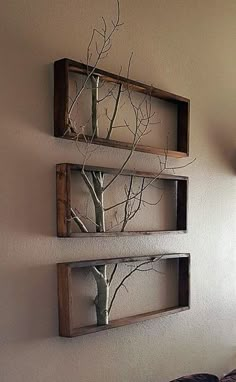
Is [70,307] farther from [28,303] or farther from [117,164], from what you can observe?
[117,164]

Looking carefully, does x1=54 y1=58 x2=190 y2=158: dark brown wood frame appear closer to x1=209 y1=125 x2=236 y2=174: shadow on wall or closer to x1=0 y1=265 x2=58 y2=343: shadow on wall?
x1=209 y1=125 x2=236 y2=174: shadow on wall

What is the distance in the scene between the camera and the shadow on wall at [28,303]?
1541 mm

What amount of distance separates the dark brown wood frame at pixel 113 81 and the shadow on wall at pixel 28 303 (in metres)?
0.50

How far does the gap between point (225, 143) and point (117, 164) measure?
36.7 inches

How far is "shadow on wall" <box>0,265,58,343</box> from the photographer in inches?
60.7

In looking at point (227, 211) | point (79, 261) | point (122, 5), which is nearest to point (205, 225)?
point (227, 211)

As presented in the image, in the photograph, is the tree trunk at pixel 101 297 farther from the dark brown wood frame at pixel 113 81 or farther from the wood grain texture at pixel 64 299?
the dark brown wood frame at pixel 113 81

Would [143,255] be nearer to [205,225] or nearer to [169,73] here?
[205,225]

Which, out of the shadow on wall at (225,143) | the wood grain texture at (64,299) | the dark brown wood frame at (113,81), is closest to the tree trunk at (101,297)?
the wood grain texture at (64,299)

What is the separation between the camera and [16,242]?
62.4 inches

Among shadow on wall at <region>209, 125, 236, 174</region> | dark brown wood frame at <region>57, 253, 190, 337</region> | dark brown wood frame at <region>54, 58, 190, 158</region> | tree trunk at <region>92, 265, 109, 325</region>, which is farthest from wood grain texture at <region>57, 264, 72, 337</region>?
shadow on wall at <region>209, 125, 236, 174</region>

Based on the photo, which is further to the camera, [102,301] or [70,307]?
Answer: [102,301]

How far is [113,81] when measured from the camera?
1906 millimetres

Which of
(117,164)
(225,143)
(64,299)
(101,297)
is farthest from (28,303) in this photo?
(225,143)
